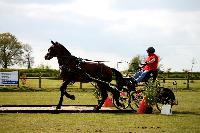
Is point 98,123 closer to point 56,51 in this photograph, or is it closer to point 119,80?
point 119,80

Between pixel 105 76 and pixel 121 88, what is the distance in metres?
0.74

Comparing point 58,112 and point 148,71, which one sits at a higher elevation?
point 148,71

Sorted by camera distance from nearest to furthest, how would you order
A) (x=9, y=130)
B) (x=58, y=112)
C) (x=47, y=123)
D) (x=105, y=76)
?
(x=9, y=130), (x=47, y=123), (x=58, y=112), (x=105, y=76)

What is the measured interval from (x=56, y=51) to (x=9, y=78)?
2133 cm

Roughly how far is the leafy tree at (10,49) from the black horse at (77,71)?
80414 mm

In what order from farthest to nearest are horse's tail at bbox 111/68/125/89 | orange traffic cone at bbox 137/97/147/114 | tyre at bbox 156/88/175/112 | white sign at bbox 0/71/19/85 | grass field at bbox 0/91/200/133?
white sign at bbox 0/71/19/85 → horse's tail at bbox 111/68/125/89 → tyre at bbox 156/88/175/112 → orange traffic cone at bbox 137/97/147/114 → grass field at bbox 0/91/200/133

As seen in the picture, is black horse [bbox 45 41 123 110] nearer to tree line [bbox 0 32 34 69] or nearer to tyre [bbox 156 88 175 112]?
tyre [bbox 156 88 175 112]

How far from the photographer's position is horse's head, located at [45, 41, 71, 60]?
16.9 meters

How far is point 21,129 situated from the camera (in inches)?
463

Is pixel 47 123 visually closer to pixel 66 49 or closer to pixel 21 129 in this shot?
pixel 21 129

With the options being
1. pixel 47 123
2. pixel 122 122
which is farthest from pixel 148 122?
pixel 47 123

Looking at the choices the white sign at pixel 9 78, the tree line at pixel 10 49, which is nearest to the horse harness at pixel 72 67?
the white sign at pixel 9 78

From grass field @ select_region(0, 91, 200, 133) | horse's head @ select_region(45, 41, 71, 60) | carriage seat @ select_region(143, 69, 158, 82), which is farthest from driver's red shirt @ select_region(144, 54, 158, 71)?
horse's head @ select_region(45, 41, 71, 60)

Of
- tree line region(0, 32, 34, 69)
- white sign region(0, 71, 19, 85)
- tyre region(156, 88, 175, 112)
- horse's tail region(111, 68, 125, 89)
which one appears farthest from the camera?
tree line region(0, 32, 34, 69)
